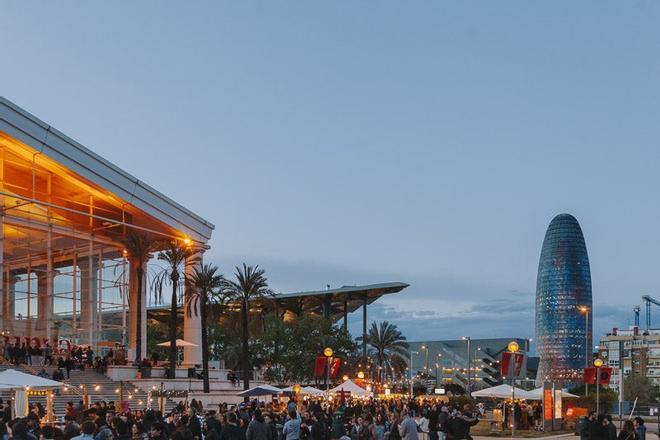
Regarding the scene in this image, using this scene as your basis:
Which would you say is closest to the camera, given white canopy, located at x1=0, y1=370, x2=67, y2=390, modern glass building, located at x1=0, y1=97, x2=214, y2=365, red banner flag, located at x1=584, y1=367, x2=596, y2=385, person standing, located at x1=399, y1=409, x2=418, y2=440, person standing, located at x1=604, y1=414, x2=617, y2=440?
person standing, located at x1=604, y1=414, x2=617, y2=440

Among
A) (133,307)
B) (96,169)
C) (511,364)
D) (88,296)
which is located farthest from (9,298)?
(511,364)


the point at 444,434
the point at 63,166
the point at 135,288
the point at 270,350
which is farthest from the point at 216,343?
the point at 444,434

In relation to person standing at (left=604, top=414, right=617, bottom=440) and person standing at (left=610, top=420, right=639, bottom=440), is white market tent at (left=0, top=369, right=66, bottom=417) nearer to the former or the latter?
person standing at (left=604, top=414, right=617, bottom=440)

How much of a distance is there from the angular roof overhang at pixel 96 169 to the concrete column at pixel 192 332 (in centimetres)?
192

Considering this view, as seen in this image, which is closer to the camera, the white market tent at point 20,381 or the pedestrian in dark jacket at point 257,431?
the pedestrian in dark jacket at point 257,431

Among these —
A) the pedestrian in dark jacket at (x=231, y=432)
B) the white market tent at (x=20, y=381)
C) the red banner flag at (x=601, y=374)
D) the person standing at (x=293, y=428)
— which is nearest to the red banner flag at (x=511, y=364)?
the red banner flag at (x=601, y=374)

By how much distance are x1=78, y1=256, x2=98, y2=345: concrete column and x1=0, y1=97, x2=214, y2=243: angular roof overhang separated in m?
4.90

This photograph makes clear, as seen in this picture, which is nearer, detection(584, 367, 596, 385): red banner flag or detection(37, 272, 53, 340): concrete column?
detection(584, 367, 596, 385): red banner flag

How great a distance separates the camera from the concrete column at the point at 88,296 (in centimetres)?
5319

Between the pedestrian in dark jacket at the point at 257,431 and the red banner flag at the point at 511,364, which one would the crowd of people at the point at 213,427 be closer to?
the pedestrian in dark jacket at the point at 257,431

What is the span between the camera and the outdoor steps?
131ft

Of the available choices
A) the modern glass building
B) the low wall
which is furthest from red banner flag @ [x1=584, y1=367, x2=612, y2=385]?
the modern glass building

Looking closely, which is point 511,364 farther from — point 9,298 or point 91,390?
point 9,298

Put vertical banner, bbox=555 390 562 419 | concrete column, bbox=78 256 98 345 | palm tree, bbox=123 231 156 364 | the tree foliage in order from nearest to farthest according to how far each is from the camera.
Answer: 1. vertical banner, bbox=555 390 562 419
2. palm tree, bbox=123 231 156 364
3. concrete column, bbox=78 256 98 345
4. the tree foliage
